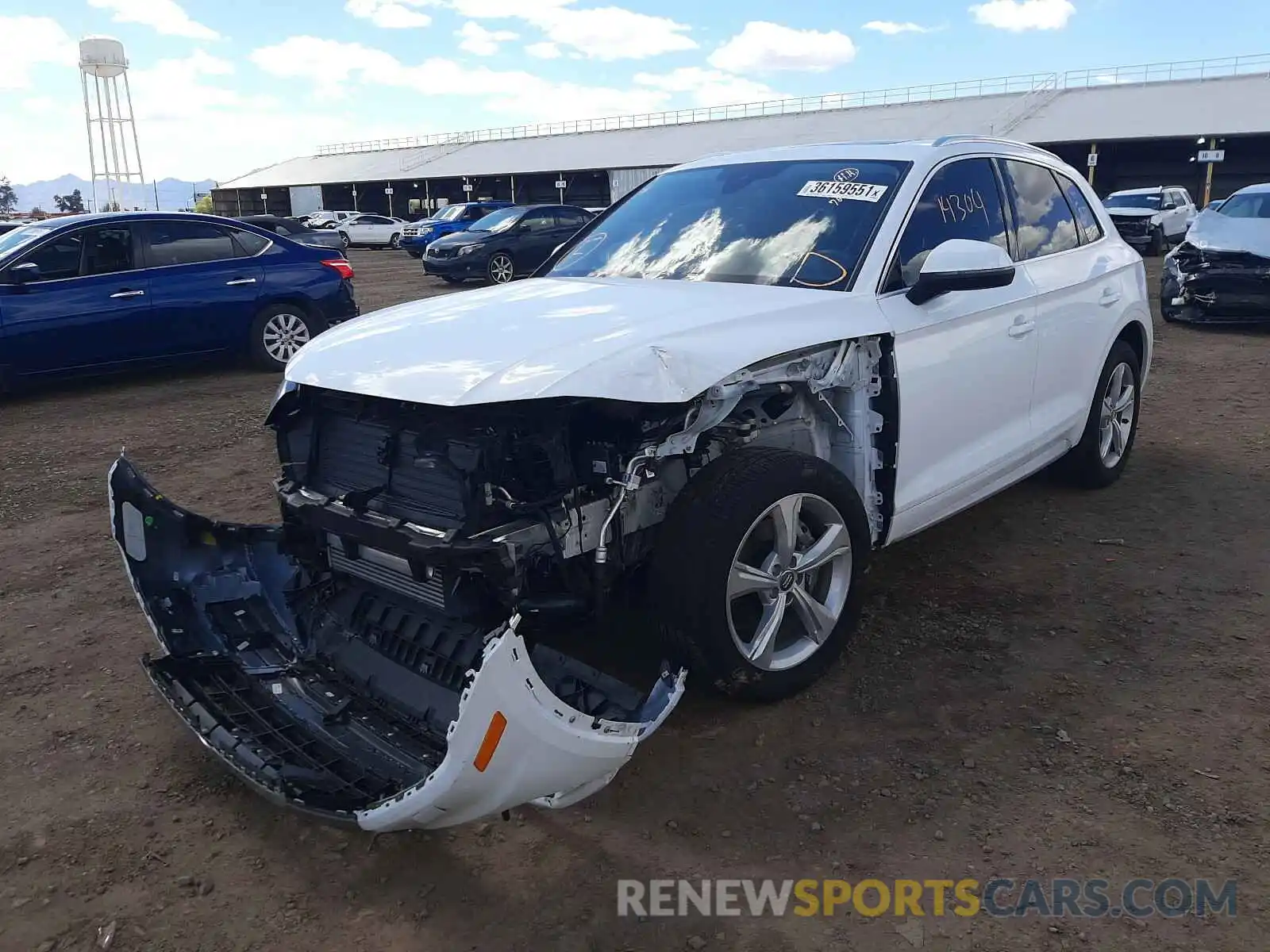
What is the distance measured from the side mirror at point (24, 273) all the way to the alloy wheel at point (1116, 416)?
810 centimetres

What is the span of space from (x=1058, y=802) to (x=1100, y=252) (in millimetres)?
3303

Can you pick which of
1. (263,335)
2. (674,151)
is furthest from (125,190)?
(263,335)

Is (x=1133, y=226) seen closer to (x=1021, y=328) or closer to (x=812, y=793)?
(x=1021, y=328)

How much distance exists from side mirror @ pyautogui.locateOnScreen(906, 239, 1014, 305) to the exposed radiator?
6.62ft

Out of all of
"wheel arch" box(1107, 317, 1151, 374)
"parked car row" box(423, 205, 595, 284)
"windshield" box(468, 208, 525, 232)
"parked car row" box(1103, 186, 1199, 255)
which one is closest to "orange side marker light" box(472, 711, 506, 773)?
"wheel arch" box(1107, 317, 1151, 374)

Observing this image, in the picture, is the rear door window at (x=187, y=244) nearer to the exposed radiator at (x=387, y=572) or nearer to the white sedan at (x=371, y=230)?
the exposed radiator at (x=387, y=572)

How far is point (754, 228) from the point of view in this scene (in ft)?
13.0

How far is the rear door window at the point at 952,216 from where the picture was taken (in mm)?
3756

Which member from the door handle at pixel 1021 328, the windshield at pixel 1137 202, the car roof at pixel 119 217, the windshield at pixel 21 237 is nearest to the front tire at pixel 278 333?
the car roof at pixel 119 217

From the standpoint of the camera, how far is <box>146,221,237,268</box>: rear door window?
883cm

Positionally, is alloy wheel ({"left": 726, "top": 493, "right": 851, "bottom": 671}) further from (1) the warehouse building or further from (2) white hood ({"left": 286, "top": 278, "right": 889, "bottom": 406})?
(1) the warehouse building

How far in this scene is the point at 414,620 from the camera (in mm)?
3166

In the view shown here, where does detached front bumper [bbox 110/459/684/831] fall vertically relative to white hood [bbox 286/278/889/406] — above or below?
below

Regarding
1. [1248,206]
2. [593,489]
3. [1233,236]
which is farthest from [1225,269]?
[593,489]
